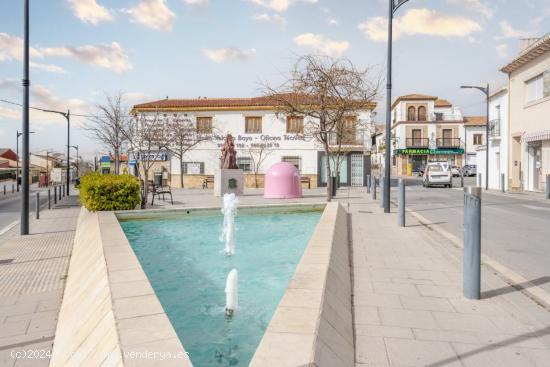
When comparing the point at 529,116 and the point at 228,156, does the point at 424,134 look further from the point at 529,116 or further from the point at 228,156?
the point at 228,156

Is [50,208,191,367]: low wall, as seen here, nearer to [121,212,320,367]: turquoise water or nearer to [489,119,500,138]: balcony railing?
[121,212,320,367]: turquoise water

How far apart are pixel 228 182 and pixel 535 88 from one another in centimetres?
1843

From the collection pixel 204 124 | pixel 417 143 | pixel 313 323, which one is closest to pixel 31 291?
pixel 313 323

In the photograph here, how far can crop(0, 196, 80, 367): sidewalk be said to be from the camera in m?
3.52

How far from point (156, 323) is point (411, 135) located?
57173mm

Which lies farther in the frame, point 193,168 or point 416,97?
point 416,97

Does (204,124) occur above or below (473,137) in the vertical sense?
below

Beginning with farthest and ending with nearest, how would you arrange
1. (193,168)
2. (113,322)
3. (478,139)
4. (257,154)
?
(478,139), (193,168), (257,154), (113,322)

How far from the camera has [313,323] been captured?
296 centimetres

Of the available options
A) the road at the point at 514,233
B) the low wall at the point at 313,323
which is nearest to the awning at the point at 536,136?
the road at the point at 514,233

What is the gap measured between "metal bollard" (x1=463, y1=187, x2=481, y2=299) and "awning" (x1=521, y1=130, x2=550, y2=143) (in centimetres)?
2050

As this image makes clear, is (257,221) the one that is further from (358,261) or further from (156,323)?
(156,323)

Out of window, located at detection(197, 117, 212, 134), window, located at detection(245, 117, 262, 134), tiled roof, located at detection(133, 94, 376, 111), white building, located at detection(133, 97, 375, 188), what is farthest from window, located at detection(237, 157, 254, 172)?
tiled roof, located at detection(133, 94, 376, 111)

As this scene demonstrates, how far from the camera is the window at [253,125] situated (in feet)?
107
